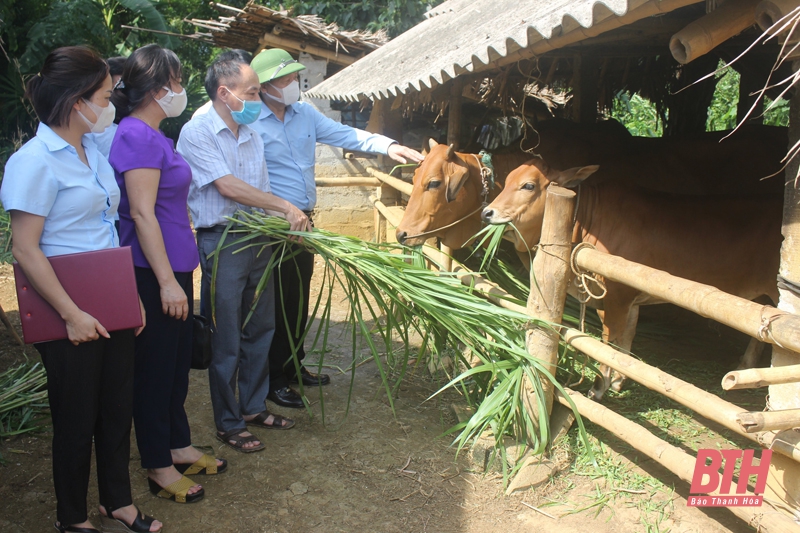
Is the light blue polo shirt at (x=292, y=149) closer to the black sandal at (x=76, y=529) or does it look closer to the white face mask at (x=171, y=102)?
the white face mask at (x=171, y=102)

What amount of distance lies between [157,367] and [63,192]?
0.87 meters

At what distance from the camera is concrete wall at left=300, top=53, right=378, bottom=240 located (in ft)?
27.1

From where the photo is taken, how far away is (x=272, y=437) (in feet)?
11.5

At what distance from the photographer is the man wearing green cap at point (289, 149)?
3521 mm

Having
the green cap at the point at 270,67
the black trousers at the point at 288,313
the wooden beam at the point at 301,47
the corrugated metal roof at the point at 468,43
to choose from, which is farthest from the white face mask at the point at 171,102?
the wooden beam at the point at 301,47

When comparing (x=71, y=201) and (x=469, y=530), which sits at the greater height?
(x=71, y=201)

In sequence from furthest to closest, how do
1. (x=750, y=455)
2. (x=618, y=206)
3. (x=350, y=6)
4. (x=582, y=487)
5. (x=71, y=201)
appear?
(x=350, y=6)
(x=618, y=206)
(x=582, y=487)
(x=750, y=455)
(x=71, y=201)

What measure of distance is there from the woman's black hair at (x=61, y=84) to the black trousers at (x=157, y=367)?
69cm

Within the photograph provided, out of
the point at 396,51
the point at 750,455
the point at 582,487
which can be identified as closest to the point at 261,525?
the point at 582,487

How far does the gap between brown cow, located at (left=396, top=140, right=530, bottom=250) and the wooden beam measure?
185 inches

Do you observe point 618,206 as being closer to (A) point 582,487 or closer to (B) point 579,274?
(B) point 579,274

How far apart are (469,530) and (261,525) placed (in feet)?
2.98

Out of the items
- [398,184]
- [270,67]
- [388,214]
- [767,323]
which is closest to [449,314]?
[767,323]

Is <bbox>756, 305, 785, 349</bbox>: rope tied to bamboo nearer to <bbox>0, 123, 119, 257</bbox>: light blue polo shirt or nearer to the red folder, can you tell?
the red folder
